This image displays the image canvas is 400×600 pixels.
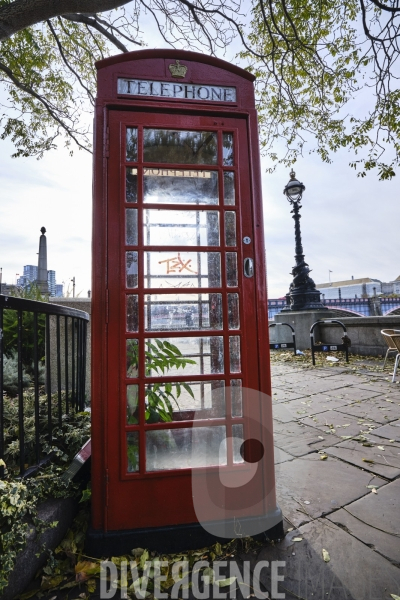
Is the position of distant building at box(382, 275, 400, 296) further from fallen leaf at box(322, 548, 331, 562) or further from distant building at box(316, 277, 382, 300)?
fallen leaf at box(322, 548, 331, 562)

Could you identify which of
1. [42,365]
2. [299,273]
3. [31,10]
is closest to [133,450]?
[42,365]

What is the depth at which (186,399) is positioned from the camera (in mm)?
2199

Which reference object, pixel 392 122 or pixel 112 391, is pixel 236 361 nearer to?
pixel 112 391

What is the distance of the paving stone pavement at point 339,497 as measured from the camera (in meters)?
1.70

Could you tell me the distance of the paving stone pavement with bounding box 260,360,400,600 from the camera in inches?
67.0

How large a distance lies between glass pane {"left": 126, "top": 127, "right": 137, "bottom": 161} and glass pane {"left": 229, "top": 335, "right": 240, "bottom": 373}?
1.39 m

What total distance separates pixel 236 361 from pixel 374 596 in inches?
53.5

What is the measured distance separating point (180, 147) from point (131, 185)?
17.2 inches

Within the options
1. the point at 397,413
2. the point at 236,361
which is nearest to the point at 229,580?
the point at 236,361

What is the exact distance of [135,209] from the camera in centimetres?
211

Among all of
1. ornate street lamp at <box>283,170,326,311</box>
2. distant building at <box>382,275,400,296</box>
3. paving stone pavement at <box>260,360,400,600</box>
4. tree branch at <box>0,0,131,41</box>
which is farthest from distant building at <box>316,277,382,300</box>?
tree branch at <box>0,0,131,41</box>

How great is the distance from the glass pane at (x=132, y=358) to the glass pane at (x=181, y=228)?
68cm

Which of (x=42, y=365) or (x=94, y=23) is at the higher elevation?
(x=94, y=23)

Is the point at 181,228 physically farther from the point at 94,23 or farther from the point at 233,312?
the point at 94,23
